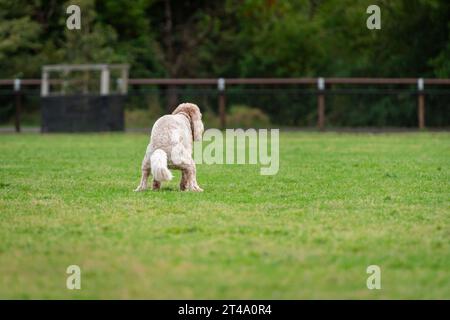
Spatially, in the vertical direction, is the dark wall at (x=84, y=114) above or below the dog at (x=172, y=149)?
above

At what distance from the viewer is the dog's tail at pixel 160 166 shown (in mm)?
11211

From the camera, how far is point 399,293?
21.3ft

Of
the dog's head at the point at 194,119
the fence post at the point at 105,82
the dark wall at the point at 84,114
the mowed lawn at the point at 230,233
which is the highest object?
the fence post at the point at 105,82

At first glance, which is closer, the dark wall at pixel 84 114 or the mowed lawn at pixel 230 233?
the mowed lawn at pixel 230 233

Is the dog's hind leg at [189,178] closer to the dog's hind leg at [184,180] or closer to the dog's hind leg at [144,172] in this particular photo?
the dog's hind leg at [184,180]

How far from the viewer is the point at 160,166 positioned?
11227mm

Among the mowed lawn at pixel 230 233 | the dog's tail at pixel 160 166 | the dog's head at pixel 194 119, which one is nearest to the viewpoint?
the mowed lawn at pixel 230 233

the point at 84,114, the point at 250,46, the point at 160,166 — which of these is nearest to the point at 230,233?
the point at 160,166

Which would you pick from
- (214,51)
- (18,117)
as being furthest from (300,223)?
(214,51)

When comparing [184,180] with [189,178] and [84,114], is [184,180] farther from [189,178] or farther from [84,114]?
[84,114]

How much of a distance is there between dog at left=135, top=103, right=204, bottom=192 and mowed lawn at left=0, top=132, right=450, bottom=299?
11.3 inches

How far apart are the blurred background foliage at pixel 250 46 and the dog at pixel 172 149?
1811cm

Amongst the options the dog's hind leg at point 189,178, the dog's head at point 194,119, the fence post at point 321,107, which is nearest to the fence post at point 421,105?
the fence post at point 321,107

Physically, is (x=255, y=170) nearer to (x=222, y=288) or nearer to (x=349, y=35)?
(x=222, y=288)
